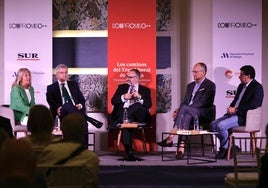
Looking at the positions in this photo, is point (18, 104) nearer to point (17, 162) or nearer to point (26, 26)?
point (26, 26)

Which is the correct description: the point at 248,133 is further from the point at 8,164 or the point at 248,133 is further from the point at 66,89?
the point at 8,164

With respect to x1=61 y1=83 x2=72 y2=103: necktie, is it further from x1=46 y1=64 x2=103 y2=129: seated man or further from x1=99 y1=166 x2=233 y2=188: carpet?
x1=99 y1=166 x2=233 y2=188: carpet

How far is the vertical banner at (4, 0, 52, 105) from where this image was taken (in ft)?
29.7

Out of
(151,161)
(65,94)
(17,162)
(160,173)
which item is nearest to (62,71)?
(65,94)

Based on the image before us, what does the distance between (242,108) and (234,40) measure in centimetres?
145

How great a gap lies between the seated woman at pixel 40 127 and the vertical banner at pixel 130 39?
568cm

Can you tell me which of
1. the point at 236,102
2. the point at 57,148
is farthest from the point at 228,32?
the point at 57,148

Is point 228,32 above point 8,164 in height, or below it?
above

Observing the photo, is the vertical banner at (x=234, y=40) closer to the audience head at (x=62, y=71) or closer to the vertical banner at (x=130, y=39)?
the vertical banner at (x=130, y=39)

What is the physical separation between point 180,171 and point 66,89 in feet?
8.45

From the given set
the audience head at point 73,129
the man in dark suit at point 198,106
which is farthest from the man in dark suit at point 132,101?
the audience head at point 73,129

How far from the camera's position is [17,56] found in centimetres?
907

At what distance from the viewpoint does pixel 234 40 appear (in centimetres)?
899

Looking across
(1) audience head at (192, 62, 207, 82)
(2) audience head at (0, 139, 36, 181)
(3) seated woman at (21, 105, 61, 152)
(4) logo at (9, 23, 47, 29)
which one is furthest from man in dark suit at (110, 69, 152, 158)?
(2) audience head at (0, 139, 36, 181)
